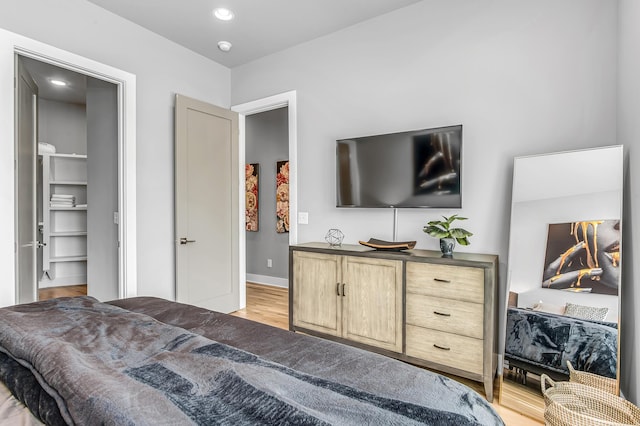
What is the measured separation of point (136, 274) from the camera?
10.1 ft

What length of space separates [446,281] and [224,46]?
121 inches

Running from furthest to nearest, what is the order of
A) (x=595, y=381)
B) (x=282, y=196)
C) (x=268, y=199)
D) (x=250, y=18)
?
(x=268, y=199) → (x=282, y=196) → (x=250, y=18) → (x=595, y=381)

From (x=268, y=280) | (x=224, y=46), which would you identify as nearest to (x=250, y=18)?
(x=224, y=46)

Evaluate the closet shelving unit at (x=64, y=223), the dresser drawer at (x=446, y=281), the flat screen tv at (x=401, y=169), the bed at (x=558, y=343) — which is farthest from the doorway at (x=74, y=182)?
the bed at (x=558, y=343)

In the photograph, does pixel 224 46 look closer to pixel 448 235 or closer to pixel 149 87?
pixel 149 87

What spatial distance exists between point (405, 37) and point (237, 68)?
2.06 metres

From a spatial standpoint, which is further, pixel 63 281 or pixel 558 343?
pixel 63 281

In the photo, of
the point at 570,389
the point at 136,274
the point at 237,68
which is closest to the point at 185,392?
the point at 570,389

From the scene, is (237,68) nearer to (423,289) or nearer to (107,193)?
(107,193)

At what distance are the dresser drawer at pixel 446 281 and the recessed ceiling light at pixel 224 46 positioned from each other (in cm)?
279

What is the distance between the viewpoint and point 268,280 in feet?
18.0

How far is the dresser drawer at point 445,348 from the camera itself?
7.17 feet

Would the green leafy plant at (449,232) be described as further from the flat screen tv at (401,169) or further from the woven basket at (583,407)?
the woven basket at (583,407)

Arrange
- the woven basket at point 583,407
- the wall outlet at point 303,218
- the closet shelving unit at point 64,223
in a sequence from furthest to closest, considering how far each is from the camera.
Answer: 1. the closet shelving unit at point 64,223
2. the wall outlet at point 303,218
3. the woven basket at point 583,407
